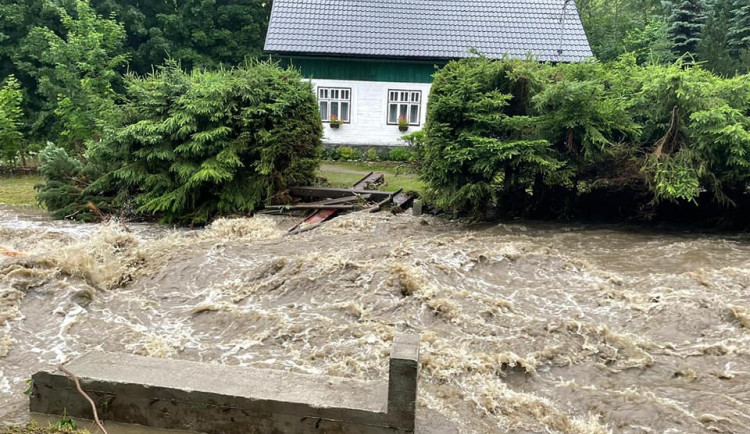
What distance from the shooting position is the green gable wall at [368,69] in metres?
22.1

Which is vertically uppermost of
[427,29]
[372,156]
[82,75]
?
[427,29]

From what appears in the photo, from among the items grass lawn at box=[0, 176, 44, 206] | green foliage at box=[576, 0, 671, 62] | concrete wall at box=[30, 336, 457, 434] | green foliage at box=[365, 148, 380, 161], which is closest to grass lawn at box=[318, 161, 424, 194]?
green foliage at box=[365, 148, 380, 161]

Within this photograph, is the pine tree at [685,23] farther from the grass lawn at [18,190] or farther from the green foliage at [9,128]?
the green foliage at [9,128]

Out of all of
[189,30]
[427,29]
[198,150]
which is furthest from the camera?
[189,30]

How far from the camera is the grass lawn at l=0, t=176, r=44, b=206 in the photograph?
15.7m

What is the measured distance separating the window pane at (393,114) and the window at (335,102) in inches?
65.4

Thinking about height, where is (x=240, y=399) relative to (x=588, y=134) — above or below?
below

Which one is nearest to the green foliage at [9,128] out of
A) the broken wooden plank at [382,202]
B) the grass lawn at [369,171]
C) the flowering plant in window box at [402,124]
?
the grass lawn at [369,171]

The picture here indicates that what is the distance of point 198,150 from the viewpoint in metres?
13.3

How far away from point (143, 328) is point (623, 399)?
533cm

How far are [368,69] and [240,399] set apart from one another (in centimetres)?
1923

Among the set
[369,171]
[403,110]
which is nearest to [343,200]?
[369,171]

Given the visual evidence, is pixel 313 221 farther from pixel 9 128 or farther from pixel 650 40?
pixel 650 40

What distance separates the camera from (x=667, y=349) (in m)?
6.21
